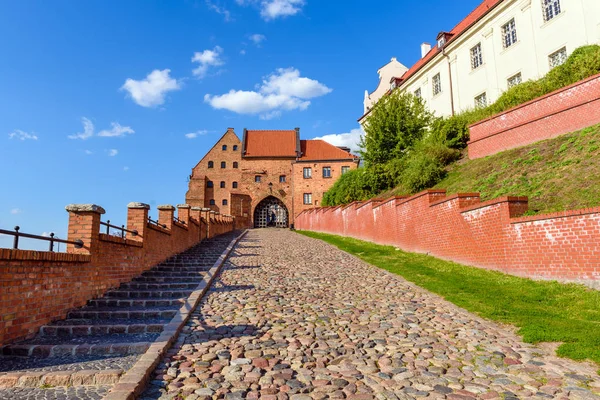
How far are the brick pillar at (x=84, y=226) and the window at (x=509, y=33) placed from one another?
1037 inches

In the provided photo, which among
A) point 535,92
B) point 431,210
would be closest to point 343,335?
point 431,210

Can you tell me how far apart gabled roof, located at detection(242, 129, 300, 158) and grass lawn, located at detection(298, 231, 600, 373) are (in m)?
42.9

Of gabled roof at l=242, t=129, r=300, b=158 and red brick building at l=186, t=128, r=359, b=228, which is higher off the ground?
gabled roof at l=242, t=129, r=300, b=158

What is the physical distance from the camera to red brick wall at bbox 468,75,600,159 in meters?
12.9

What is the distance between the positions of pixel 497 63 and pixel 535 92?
11.1 meters

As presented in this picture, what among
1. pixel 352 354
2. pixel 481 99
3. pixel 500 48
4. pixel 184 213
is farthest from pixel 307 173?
pixel 352 354

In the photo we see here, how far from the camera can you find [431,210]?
13312 mm

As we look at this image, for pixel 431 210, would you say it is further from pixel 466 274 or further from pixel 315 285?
pixel 315 285

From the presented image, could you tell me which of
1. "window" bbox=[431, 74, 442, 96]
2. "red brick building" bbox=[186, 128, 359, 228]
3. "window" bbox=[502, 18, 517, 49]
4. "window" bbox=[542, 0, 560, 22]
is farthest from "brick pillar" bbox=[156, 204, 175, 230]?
"red brick building" bbox=[186, 128, 359, 228]

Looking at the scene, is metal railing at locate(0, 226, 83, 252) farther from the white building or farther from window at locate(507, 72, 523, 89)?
window at locate(507, 72, 523, 89)

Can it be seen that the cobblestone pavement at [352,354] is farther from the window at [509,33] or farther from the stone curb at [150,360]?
the window at [509,33]

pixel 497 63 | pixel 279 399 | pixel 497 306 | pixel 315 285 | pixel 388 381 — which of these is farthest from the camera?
pixel 497 63

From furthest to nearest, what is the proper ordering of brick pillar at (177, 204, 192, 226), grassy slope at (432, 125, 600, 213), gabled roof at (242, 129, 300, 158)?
gabled roof at (242, 129, 300, 158)
brick pillar at (177, 204, 192, 226)
grassy slope at (432, 125, 600, 213)

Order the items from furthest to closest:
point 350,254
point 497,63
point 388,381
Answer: point 497,63 → point 350,254 → point 388,381
